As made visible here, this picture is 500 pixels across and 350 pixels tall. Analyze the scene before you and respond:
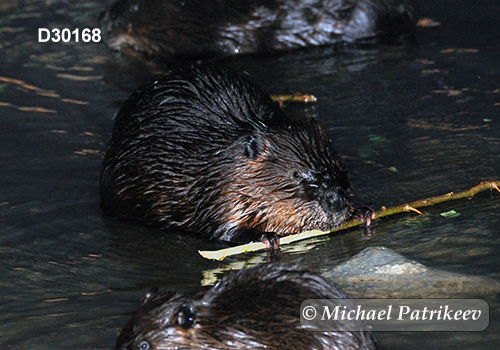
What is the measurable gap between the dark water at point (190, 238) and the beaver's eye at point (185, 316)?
78 centimetres

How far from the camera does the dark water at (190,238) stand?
13.5ft

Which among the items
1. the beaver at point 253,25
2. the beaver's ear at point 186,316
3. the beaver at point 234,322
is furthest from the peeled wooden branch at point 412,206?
the beaver at point 253,25

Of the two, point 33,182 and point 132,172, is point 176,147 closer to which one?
point 132,172

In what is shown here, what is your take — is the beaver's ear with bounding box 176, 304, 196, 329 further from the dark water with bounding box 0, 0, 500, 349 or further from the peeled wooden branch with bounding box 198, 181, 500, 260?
the peeled wooden branch with bounding box 198, 181, 500, 260

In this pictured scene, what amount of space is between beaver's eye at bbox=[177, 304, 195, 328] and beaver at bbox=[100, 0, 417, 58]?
573cm

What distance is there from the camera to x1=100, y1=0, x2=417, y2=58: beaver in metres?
8.37

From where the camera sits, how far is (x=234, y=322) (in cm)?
296

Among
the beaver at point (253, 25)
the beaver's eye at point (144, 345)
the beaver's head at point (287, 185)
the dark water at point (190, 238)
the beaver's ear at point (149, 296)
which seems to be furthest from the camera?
the beaver at point (253, 25)

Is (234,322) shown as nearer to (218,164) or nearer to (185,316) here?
(185,316)

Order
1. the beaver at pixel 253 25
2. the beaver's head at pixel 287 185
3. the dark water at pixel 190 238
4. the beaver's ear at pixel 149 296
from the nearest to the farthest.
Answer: the beaver's ear at pixel 149 296 → the dark water at pixel 190 238 → the beaver's head at pixel 287 185 → the beaver at pixel 253 25

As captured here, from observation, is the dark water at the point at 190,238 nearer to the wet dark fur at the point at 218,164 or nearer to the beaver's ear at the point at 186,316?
the wet dark fur at the point at 218,164

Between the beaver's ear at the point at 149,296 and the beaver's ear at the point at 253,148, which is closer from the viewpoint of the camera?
the beaver's ear at the point at 149,296

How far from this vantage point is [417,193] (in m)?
5.21

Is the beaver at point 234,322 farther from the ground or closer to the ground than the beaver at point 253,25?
closer to the ground
